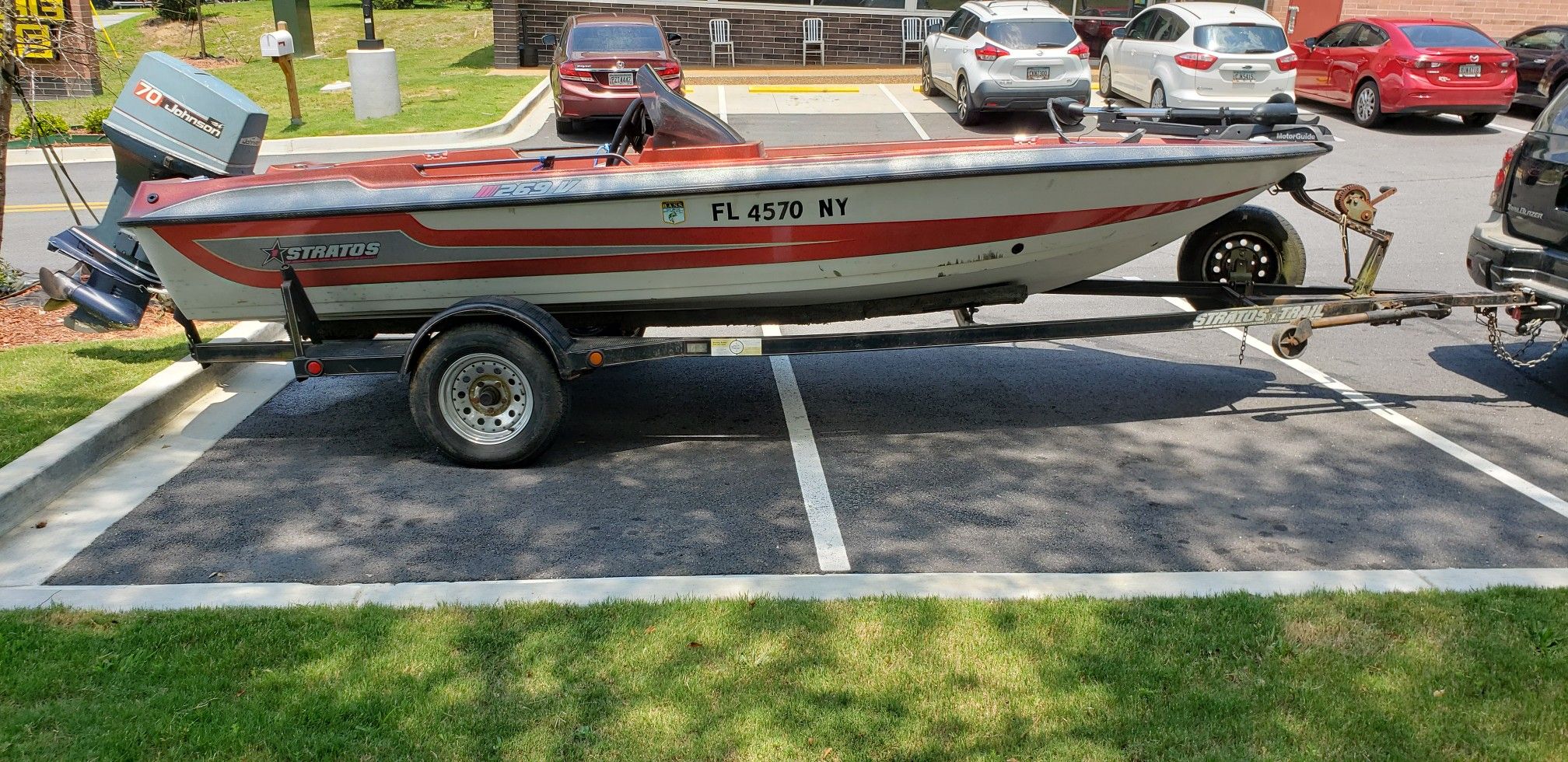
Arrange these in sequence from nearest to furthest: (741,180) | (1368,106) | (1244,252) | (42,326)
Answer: (741,180)
(1244,252)
(42,326)
(1368,106)

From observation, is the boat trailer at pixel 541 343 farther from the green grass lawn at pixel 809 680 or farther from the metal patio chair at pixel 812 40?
the metal patio chair at pixel 812 40

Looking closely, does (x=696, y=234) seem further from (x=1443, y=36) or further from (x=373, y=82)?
(x=1443, y=36)

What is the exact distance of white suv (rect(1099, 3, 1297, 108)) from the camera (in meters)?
16.5

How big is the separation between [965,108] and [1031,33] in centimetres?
137

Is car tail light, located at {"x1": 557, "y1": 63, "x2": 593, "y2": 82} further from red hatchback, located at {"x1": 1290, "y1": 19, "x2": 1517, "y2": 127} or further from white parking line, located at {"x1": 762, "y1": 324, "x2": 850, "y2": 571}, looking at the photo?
red hatchback, located at {"x1": 1290, "y1": 19, "x2": 1517, "y2": 127}

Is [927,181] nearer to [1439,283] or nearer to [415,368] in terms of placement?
[415,368]

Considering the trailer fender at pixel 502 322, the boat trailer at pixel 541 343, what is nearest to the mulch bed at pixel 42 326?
the boat trailer at pixel 541 343

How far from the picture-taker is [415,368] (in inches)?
229

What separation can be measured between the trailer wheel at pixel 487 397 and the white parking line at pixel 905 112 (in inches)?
439

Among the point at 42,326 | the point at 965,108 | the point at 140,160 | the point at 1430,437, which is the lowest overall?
the point at 1430,437

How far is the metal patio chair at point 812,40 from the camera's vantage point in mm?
23953

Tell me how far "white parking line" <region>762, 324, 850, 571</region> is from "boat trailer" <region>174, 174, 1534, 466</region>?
0.55 metres

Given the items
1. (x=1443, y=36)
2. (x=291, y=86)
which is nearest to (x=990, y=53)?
(x=1443, y=36)

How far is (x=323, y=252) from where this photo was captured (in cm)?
585
